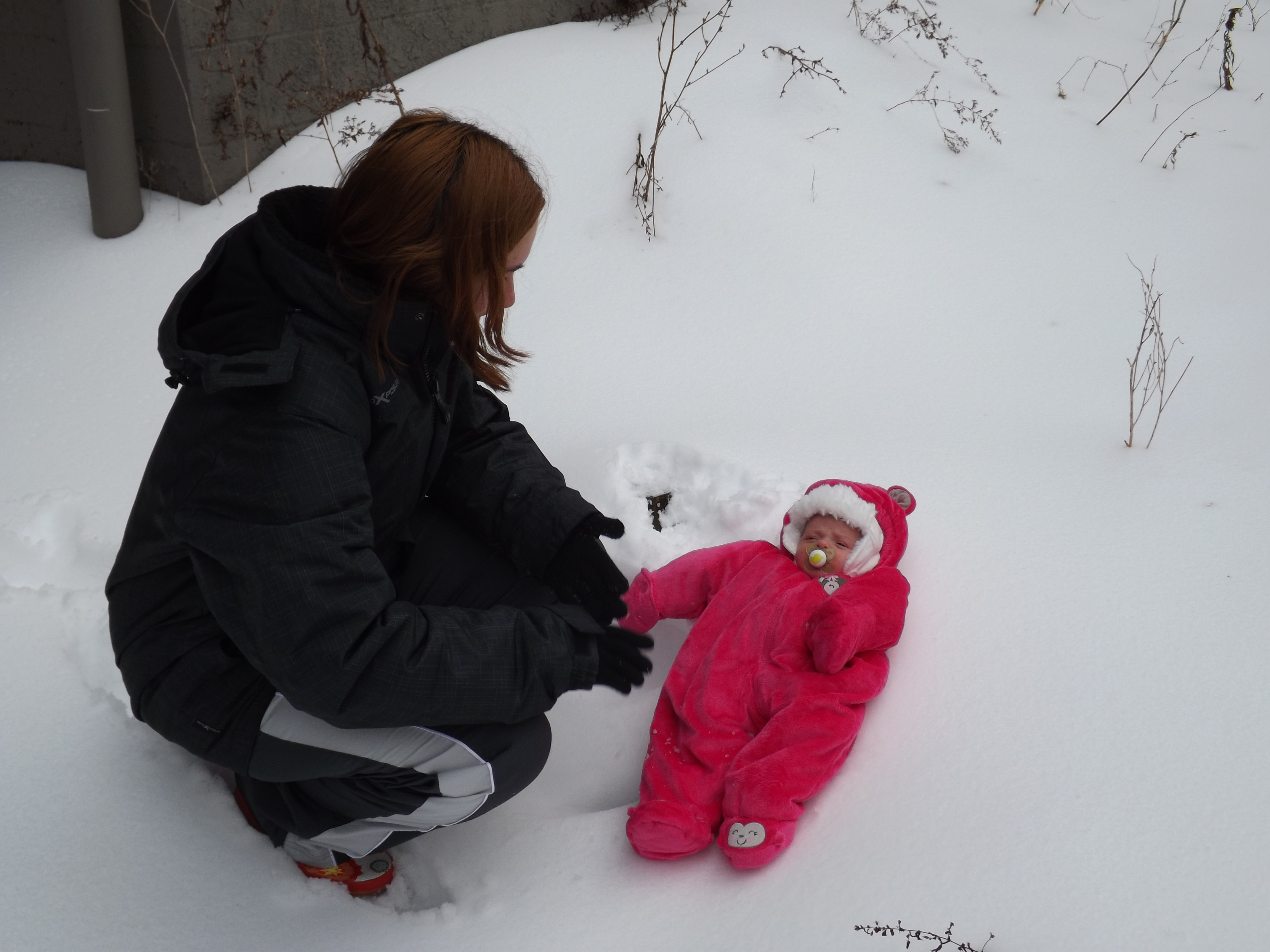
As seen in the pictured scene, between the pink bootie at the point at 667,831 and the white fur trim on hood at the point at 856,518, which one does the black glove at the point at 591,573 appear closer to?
the pink bootie at the point at 667,831

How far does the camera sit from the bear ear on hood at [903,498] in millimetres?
2168

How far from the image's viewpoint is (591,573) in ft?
5.87

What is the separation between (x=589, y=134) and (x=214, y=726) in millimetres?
2679

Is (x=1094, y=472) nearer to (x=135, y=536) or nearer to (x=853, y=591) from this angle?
(x=853, y=591)

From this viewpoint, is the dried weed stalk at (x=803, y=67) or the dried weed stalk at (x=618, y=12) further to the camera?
the dried weed stalk at (x=618, y=12)

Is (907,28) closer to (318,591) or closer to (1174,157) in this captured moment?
(1174,157)

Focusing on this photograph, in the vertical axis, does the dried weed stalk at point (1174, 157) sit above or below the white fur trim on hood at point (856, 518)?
above

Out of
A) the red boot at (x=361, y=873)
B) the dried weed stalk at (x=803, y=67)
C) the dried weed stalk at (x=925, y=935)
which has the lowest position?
the red boot at (x=361, y=873)

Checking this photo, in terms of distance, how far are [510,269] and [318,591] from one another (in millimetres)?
568

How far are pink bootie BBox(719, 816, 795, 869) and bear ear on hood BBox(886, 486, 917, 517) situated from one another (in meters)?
0.82

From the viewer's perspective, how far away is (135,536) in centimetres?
147

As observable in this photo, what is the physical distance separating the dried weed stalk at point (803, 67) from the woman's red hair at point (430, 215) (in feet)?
9.03

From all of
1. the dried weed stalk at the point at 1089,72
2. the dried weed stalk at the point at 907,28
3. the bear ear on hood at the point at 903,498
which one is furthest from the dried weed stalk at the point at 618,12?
the bear ear on hood at the point at 903,498

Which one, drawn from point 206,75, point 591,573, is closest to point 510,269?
point 591,573
